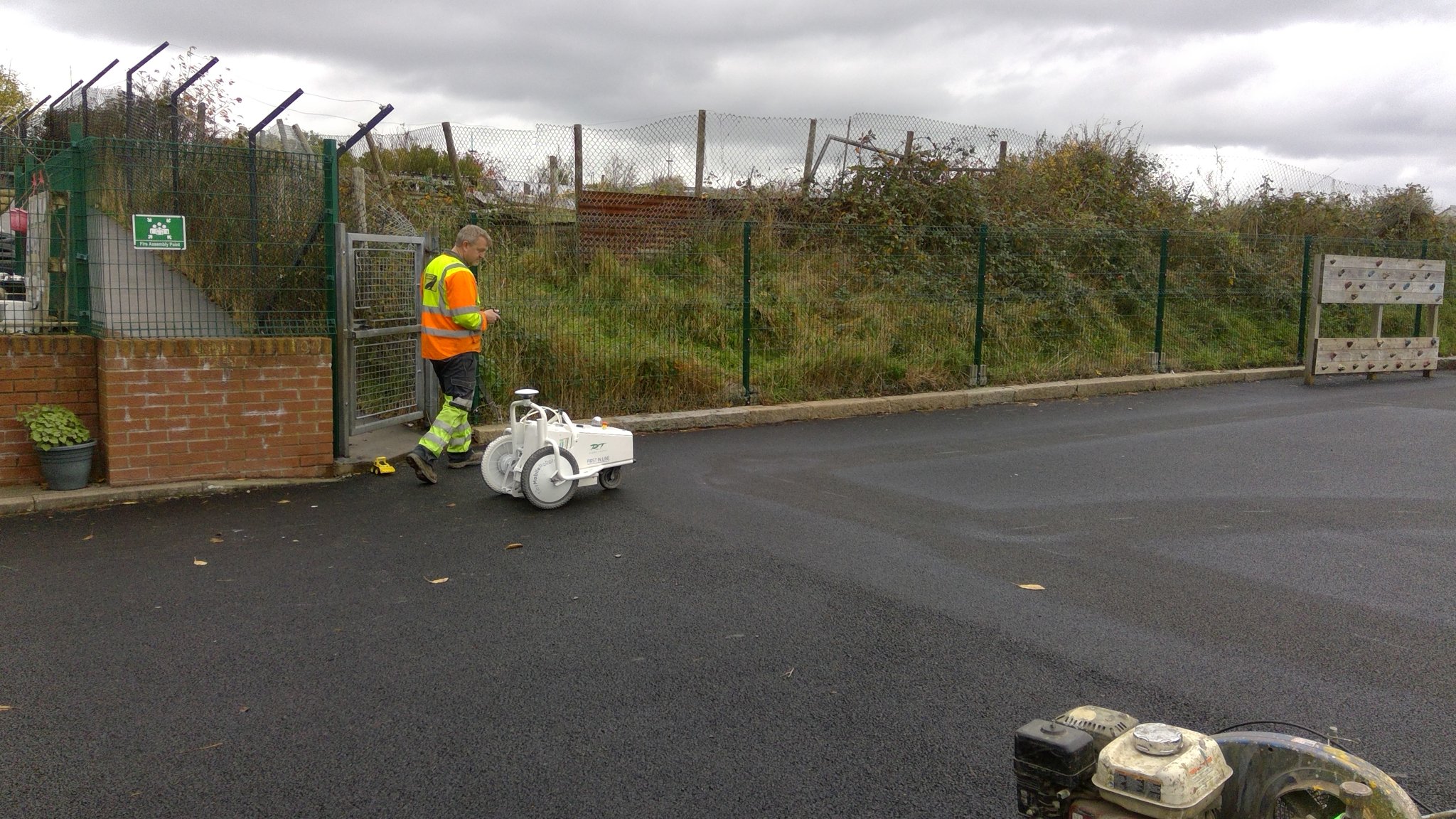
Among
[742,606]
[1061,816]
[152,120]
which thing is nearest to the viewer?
[1061,816]

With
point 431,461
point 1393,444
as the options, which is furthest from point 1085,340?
point 431,461

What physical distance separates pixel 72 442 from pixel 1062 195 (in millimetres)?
16520

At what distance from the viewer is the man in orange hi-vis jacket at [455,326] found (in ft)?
27.3

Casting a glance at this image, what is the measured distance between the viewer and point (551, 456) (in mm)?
7250

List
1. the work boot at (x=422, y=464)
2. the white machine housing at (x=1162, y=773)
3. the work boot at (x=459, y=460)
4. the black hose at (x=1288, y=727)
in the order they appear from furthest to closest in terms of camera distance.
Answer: the work boot at (x=459, y=460) → the work boot at (x=422, y=464) → the black hose at (x=1288, y=727) → the white machine housing at (x=1162, y=773)

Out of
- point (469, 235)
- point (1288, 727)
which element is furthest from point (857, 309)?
point (1288, 727)

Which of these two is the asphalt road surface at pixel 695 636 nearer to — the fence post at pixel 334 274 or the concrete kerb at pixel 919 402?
the fence post at pixel 334 274

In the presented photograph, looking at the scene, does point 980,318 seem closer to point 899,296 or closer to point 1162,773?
point 899,296

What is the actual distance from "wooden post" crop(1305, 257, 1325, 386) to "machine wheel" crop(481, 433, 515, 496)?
40.2 feet

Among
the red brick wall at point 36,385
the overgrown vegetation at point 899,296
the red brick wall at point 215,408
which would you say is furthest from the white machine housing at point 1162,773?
the overgrown vegetation at point 899,296

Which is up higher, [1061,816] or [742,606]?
[1061,816]

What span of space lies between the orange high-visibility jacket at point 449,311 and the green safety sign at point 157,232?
176 centimetres

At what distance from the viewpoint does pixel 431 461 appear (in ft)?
26.8

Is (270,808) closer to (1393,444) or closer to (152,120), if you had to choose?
(1393,444)
